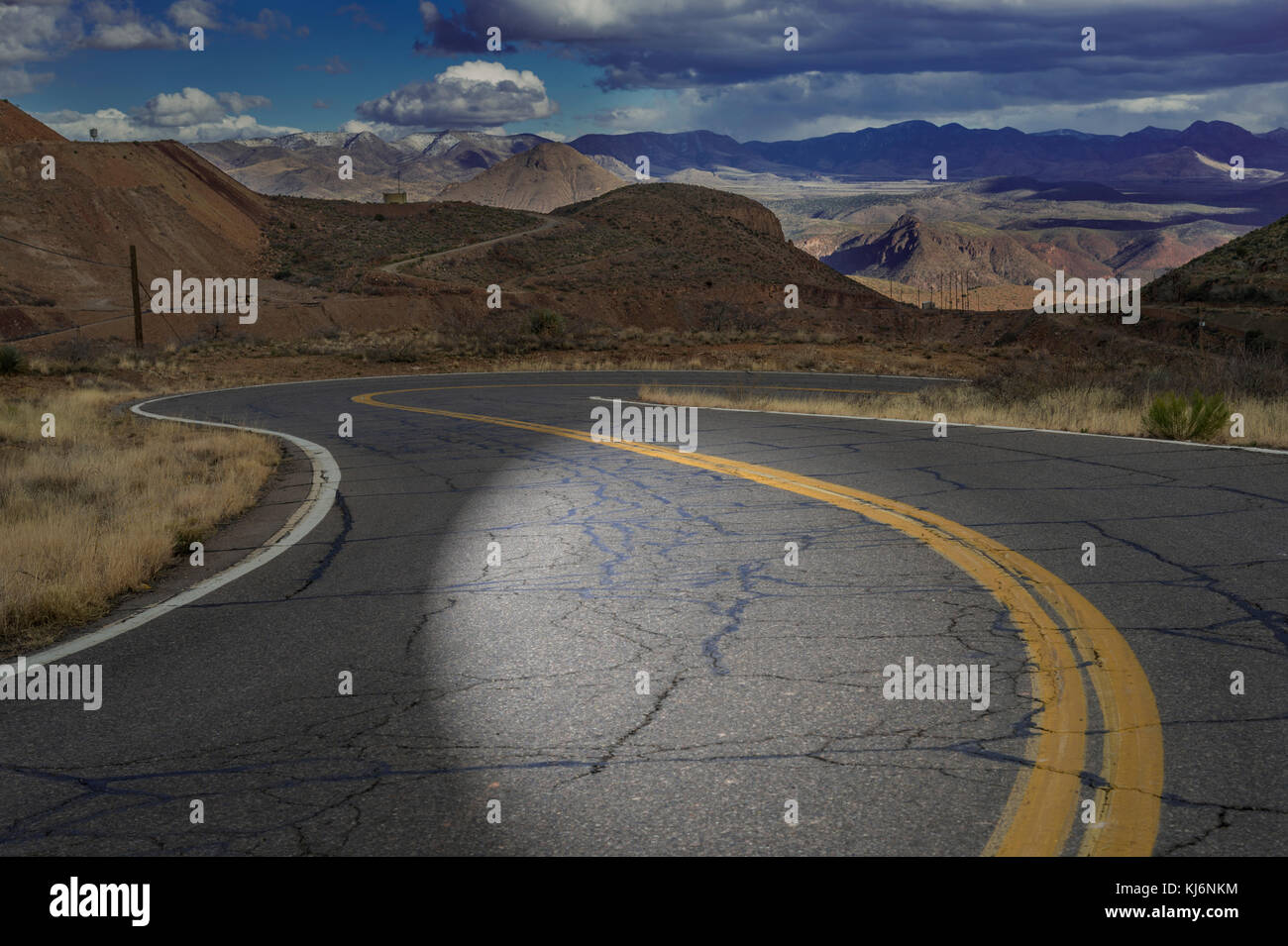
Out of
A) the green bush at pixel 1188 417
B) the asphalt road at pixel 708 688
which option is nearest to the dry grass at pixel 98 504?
the asphalt road at pixel 708 688

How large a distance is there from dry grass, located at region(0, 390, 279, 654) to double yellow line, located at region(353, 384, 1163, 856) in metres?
5.18

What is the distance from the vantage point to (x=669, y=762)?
4.24 metres

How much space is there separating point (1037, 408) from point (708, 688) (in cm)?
1347

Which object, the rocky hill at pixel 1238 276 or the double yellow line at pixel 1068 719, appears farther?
the rocky hill at pixel 1238 276

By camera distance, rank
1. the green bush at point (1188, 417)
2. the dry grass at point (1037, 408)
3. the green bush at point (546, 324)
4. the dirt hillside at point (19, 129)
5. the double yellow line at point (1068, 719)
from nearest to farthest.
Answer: the double yellow line at point (1068, 719) → the green bush at point (1188, 417) → the dry grass at point (1037, 408) → the green bush at point (546, 324) → the dirt hillside at point (19, 129)

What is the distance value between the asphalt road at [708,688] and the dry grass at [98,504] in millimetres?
778

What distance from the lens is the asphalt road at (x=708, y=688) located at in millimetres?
3738

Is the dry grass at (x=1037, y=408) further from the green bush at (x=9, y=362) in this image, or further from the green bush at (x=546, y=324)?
the green bush at (x=546, y=324)

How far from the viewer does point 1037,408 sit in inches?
675

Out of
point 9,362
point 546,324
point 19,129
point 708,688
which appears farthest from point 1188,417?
point 19,129

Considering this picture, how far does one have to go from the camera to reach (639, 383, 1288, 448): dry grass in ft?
44.8

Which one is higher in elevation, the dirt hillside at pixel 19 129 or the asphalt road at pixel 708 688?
the dirt hillside at pixel 19 129

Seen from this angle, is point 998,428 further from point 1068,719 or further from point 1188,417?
point 1068,719
